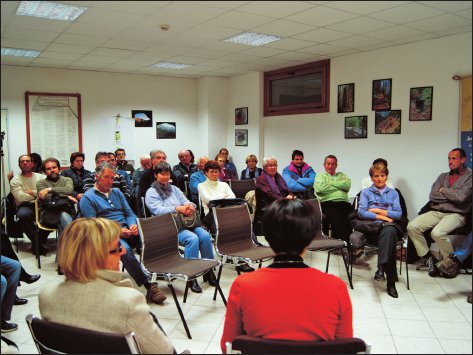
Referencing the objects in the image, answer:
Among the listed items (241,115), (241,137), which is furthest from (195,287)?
(241,115)

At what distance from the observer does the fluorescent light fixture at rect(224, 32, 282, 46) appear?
466 centimetres

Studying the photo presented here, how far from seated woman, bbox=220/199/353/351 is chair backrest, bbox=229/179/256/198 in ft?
12.8

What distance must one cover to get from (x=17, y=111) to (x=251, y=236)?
4986 millimetres

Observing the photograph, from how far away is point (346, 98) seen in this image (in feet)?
18.8

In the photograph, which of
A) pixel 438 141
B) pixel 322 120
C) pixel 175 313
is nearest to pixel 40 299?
pixel 175 313

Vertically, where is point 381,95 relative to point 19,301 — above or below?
above

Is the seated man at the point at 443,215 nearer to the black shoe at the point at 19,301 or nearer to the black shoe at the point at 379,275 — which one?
the black shoe at the point at 379,275

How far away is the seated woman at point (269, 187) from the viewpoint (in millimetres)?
4770

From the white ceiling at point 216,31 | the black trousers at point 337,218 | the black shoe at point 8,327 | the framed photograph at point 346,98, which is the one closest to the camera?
the white ceiling at point 216,31

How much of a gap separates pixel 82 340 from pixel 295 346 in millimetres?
714

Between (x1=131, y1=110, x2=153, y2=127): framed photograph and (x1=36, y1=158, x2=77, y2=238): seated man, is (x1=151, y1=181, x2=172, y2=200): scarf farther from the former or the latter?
(x1=131, y1=110, x2=153, y2=127): framed photograph

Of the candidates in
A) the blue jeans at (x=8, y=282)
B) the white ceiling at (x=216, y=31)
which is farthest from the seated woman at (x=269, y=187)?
the blue jeans at (x=8, y=282)

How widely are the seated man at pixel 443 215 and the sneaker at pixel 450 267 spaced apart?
0.33m

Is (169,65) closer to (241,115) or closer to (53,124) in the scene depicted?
(241,115)
